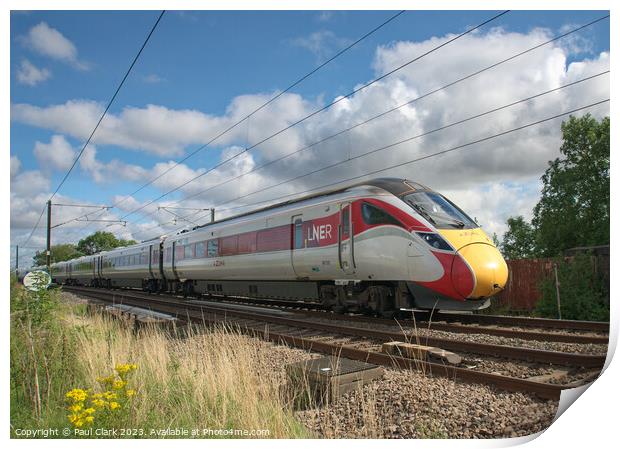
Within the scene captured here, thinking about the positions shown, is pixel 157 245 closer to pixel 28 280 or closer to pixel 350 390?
pixel 28 280

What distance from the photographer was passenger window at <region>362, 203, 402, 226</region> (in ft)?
31.9

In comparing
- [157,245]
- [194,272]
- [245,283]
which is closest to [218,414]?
[245,283]

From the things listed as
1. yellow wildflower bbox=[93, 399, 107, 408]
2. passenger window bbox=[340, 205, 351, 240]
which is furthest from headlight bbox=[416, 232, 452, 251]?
yellow wildflower bbox=[93, 399, 107, 408]

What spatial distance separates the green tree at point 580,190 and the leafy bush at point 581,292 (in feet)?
1.92

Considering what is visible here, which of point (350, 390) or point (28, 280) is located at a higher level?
point (28, 280)

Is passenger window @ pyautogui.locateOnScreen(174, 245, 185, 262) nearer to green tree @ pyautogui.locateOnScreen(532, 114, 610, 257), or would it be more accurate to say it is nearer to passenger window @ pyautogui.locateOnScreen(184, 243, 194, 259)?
passenger window @ pyautogui.locateOnScreen(184, 243, 194, 259)

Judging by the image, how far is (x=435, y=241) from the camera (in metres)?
8.91

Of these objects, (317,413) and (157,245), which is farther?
(157,245)

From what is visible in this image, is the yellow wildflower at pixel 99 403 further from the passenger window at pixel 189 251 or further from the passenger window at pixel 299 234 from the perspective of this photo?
the passenger window at pixel 189 251

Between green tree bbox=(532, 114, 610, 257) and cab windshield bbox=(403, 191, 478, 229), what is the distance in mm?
1752

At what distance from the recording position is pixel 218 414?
4312 millimetres

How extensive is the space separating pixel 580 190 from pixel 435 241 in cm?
293

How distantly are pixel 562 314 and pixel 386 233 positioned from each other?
487 centimetres

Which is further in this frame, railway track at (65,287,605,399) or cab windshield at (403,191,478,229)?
cab windshield at (403,191,478,229)
